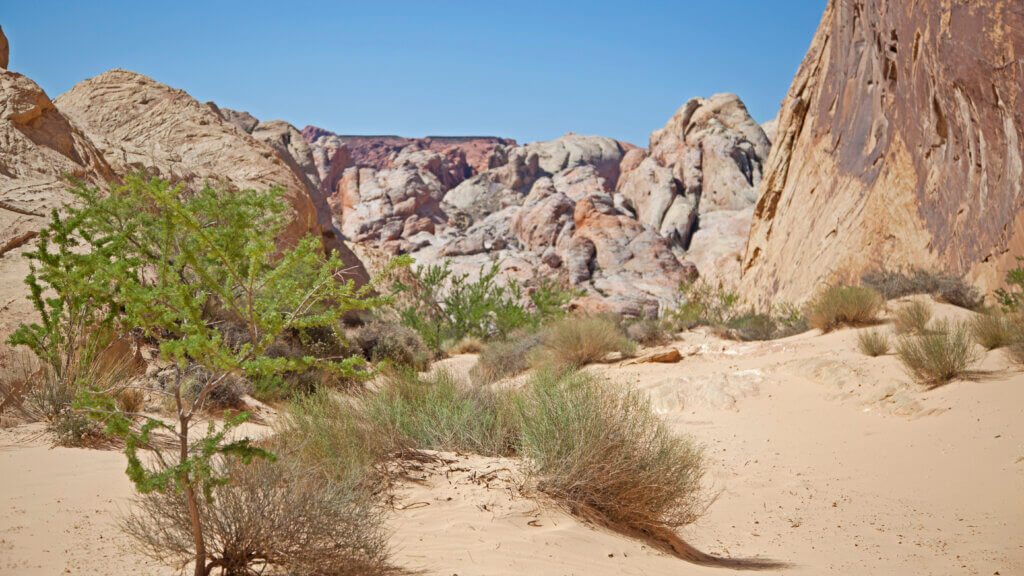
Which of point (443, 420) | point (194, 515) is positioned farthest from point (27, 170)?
point (194, 515)

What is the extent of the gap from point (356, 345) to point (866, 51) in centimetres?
Result: 1559

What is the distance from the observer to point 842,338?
10742 millimetres

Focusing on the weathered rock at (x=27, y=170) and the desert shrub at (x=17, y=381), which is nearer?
the desert shrub at (x=17, y=381)

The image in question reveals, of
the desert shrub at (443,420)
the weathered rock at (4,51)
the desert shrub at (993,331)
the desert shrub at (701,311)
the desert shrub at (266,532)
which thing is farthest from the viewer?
the desert shrub at (701,311)

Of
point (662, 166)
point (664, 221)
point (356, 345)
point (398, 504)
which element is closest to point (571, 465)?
point (398, 504)

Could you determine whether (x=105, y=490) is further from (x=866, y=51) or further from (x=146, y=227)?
(x=866, y=51)

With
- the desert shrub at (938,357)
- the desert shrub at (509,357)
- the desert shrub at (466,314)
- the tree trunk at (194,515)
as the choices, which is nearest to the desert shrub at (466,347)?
the desert shrub at (466,314)

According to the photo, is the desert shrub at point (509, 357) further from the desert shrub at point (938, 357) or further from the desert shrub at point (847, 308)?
the desert shrub at point (938, 357)

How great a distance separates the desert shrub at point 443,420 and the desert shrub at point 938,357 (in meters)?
5.50

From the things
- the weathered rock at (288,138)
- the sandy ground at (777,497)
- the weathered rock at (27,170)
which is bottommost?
the sandy ground at (777,497)

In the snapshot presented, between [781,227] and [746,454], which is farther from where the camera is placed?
[781,227]

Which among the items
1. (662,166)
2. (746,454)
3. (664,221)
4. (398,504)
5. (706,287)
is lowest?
(746,454)

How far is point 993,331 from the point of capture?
8469 millimetres

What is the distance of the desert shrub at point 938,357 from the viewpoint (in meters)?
7.61
